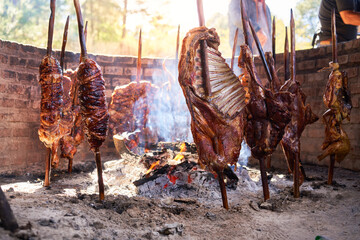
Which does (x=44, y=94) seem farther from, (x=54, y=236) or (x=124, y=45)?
(x=124, y=45)

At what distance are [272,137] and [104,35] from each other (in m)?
26.8

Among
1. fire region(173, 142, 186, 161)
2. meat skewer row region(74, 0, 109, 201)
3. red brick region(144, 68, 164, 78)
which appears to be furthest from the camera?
red brick region(144, 68, 164, 78)

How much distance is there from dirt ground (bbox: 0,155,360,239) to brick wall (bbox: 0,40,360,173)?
108 centimetres

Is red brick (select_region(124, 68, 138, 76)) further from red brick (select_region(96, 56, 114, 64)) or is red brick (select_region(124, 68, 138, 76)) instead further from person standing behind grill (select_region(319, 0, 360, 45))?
person standing behind grill (select_region(319, 0, 360, 45))

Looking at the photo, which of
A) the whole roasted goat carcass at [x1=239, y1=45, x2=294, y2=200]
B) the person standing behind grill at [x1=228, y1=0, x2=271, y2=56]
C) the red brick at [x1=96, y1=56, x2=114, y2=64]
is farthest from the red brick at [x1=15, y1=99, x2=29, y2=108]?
the person standing behind grill at [x1=228, y1=0, x2=271, y2=56]

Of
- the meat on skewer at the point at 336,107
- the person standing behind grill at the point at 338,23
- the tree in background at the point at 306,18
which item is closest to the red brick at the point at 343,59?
the person standing behind grill at the point at 338,23

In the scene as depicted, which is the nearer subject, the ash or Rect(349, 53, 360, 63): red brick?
the ash

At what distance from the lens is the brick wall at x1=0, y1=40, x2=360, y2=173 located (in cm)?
582

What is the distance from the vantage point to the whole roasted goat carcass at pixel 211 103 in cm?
307

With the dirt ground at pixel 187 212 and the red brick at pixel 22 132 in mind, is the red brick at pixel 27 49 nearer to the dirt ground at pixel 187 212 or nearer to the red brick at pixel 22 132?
the red brick at pixel 22 132

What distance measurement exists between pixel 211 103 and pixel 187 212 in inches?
52.6

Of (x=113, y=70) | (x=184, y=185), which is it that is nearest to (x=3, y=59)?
(x=113, y=70)

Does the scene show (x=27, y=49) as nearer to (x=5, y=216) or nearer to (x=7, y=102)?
(x=7, y=102)

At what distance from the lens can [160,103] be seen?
7309mm
